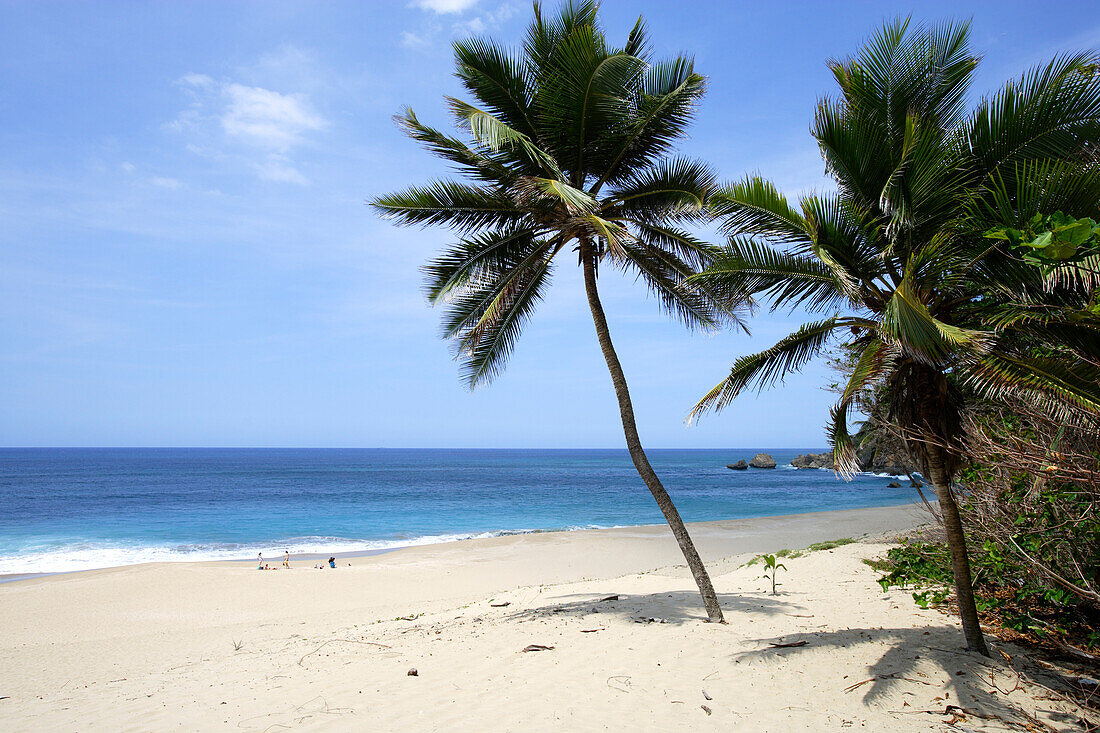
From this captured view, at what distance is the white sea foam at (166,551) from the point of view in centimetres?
2044

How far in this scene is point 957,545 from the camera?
5586mm

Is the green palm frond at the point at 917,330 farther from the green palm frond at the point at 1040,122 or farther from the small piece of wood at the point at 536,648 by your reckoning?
the small piece of wood at the point at 536,648

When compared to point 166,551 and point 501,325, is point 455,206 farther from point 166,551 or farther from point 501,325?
point 166,551

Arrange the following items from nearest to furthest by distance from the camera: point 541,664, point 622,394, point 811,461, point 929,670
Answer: point 929,670 < point 541,664 < point 622,394 < point 811,461

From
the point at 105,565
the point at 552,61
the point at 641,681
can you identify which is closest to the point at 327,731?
the point at 641,681

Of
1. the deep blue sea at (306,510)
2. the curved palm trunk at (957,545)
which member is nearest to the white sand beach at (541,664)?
the curved palm trunk at (957,545)

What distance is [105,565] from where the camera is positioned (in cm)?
2031

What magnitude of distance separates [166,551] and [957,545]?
2626 centimetres

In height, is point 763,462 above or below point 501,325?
below

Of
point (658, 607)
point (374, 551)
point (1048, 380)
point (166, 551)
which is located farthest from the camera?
point (166, 551)

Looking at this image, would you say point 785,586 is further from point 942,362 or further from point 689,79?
point 689,79

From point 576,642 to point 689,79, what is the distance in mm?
7286

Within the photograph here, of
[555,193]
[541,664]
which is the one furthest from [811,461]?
[555,193]

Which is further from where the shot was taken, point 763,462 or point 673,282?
point 763,462
